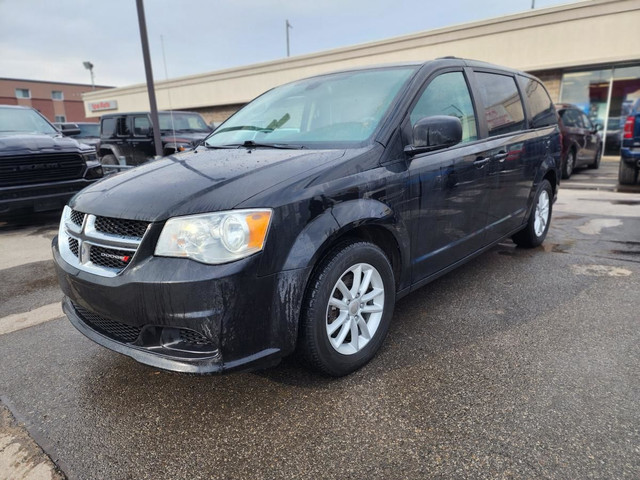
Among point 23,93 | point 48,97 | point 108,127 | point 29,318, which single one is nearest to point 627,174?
point 29,318

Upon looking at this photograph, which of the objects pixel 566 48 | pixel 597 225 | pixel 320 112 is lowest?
pixel 597 225

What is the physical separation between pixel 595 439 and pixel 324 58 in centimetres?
1992

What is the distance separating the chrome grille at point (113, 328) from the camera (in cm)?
209

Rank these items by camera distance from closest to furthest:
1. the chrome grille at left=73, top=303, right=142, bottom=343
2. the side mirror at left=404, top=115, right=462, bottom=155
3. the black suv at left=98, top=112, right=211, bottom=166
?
the chrome grille at left=73, top=303, right=142, bottom=343 < the side mirror at left=404, top=115, right=462, bottom=155 < the black suv at left=98, top=112, right=211, bottom=166

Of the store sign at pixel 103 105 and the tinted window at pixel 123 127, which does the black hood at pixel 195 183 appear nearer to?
the tinted window at pixel 123 127

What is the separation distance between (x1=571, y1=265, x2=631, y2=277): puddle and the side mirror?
2293 mm

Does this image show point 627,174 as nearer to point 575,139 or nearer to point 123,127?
point 575,139

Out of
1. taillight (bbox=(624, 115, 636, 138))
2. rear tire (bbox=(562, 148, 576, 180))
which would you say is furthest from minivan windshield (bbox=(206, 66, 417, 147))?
rear tire (bbox=(562, 148, 576, 180))

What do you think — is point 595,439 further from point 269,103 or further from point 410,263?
point 269,103

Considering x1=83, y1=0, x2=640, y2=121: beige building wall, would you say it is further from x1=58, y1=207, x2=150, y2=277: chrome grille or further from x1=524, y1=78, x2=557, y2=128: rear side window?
x1=58, y1=207, x2=150, y2=277: chrome grille

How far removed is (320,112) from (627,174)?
8637mm

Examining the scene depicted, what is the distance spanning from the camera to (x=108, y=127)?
37.2ft

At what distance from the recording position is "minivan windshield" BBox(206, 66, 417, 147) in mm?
2688

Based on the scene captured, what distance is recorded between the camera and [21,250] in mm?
5266
